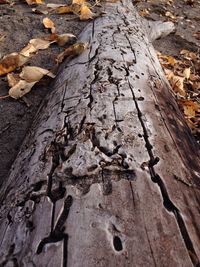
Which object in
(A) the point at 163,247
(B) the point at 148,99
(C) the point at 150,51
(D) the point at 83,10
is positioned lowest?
(D) the point at 83,10

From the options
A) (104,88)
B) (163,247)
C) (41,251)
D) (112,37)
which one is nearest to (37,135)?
(104,88)

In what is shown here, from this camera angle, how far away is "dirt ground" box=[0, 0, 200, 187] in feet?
6.79

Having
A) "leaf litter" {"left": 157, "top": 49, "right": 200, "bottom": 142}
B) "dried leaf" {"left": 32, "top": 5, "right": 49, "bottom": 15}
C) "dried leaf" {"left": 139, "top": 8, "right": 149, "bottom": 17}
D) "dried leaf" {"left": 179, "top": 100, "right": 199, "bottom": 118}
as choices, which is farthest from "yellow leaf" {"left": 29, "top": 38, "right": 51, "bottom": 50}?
"dried leaf" {"left": 139, "top": 8, "right": 149, "bottom": 17}

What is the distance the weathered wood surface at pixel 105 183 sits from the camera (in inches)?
36.5

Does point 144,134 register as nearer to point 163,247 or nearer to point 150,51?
point 163,247

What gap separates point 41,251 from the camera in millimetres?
934

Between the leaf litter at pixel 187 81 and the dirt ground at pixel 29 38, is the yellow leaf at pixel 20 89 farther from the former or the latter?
the leaf litter at pixel 187 81

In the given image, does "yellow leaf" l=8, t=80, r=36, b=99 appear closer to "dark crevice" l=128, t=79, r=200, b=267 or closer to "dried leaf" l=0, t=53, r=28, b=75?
"dried leaf" l=0, t=53, r=28, b=75

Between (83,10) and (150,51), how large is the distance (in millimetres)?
1454

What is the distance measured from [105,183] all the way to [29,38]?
7.82 ft

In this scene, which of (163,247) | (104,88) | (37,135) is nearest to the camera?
(163,247)

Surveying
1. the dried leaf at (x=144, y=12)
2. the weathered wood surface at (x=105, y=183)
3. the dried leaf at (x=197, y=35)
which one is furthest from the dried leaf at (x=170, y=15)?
the weathered wood surface at (x=105, y=183)

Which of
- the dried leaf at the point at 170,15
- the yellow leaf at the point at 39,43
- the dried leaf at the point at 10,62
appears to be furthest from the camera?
the dried leaf at the point at 170,15

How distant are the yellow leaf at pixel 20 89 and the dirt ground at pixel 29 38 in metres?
0.03
